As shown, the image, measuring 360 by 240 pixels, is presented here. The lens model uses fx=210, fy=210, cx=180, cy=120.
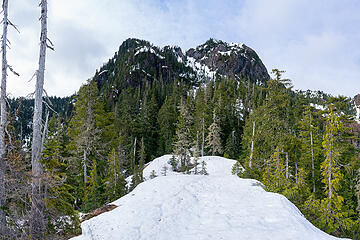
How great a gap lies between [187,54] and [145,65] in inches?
3480

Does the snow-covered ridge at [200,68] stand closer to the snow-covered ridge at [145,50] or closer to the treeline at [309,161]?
the snow-covered ridge at [145,50]

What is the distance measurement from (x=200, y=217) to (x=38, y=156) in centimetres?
668

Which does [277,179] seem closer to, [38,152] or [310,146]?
[310,146]

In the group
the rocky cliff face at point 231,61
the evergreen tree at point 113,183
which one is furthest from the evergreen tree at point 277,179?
the rocky cliff face at point 231,61

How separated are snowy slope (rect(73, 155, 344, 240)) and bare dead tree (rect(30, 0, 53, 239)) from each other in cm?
148

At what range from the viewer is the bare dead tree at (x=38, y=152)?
6.83 m

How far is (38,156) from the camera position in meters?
7.41

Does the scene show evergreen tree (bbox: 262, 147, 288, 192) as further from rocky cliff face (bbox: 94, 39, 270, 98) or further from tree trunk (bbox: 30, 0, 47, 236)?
rocky cliff face (bbox: 94, 39, 270, 98)

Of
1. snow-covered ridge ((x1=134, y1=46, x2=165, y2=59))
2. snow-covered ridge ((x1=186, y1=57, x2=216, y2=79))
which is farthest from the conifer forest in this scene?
snow-covered ridge ((x1=186, y1=57, x2=216, y2=79))

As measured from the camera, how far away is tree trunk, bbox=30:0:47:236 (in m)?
6.82

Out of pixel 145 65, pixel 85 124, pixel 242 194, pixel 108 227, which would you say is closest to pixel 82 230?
pixel 108 227

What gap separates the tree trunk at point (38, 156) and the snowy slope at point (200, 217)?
1.48 m

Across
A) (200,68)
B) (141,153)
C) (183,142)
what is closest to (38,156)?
(183,142)

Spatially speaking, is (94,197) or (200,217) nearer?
(200,217)
